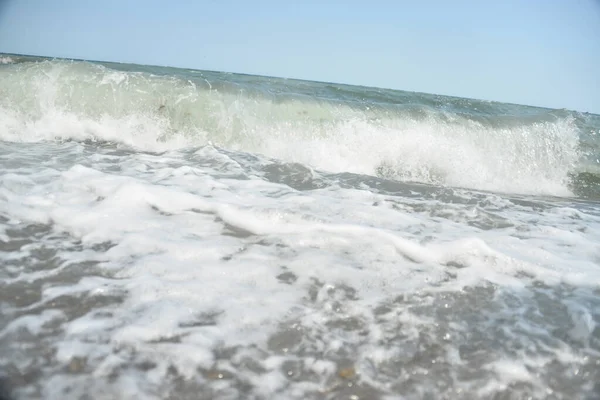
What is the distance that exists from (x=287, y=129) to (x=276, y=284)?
5.37 meters

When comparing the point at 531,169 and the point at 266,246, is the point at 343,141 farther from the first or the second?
the point at 266,246

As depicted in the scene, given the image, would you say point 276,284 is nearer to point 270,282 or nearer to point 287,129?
point 270,282

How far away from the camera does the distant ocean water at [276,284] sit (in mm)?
1350

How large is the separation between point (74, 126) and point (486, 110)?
9.65 m

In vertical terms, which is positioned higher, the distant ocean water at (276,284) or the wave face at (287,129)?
the wave face at (287,129)

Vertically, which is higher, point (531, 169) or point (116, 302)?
point (531, 169)

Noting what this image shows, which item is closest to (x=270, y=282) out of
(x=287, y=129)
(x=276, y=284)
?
(x=276, y=284)

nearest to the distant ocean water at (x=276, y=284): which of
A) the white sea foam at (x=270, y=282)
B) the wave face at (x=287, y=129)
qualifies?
the white sea foam at (x=270, y=282)

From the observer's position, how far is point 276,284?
1965 mm

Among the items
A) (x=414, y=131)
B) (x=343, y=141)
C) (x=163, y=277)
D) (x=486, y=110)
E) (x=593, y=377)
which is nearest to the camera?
(x=593, y=377)

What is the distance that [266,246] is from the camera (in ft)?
7.95

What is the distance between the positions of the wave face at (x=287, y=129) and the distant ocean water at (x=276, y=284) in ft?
4.78

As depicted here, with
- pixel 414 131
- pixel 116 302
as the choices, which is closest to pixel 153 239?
pixel 116 302

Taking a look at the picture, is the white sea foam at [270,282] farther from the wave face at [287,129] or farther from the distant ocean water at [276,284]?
the wave face at [287,129]
